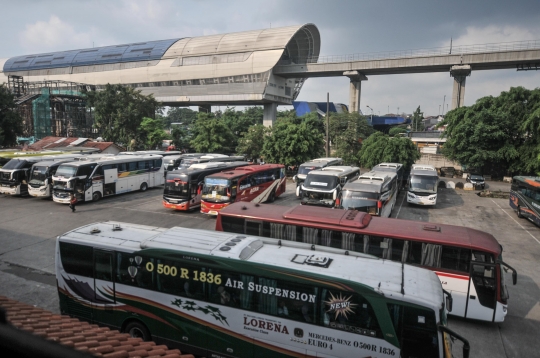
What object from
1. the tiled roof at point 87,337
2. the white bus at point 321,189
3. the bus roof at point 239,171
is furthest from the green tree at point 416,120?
the tiled roof at point 87,337

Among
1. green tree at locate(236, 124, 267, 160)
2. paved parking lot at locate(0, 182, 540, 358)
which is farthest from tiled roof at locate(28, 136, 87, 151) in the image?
paved parking lot at locate(0, 182, 540, 358)

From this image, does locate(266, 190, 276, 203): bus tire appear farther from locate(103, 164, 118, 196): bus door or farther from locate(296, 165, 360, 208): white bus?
locate(103, 164, 118, 196): bus door

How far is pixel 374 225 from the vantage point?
31.4 feet

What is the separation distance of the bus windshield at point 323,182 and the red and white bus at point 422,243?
772 centimetres

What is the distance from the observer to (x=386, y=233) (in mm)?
9078

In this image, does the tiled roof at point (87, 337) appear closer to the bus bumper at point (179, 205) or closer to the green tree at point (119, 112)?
the bus bumper at point (179, 205)

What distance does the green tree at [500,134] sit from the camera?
105 feet

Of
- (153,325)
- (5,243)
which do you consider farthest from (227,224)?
(5,243)

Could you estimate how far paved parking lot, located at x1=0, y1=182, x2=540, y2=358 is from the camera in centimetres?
841

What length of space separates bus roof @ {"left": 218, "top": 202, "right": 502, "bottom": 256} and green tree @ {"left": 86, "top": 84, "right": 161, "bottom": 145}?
3695cm

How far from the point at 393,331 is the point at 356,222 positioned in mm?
4141

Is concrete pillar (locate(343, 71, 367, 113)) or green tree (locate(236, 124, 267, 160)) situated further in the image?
concrete pillar (locate(343, 71, 367, 113))

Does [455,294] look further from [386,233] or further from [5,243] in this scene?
[5,243]

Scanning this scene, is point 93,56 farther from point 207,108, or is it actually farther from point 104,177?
point 104,177
